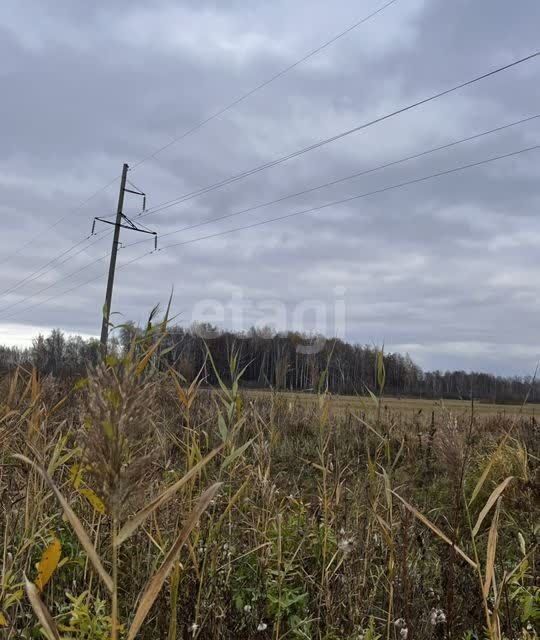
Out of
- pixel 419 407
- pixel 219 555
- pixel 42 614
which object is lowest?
pixel 219 555

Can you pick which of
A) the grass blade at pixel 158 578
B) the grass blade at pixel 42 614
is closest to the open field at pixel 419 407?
the grass blade at pixel 158 578

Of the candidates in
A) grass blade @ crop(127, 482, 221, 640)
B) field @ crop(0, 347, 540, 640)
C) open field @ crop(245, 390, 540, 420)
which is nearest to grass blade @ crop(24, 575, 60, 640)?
field @ crop(0, 347, 540, 640)

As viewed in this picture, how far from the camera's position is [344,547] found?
6.92 ft

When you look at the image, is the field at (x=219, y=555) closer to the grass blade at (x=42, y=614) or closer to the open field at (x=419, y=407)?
the grass blade at (x=42, y=614)

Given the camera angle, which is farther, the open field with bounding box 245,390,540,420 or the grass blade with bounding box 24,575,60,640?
the open field with bounding box 245,390,540,420

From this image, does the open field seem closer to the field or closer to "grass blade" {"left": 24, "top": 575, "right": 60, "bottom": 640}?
the field

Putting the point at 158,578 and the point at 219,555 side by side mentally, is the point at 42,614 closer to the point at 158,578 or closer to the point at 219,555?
the point at 158,578

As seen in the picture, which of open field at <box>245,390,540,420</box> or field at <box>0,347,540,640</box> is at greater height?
open field at <box>245,390,540,420</box>

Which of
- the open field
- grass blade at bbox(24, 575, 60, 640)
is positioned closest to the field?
→ grass blade at bbox(24, 575, 60, 640)

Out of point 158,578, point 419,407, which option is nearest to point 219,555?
point 158,578

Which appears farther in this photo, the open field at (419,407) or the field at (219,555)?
the open field at (419,407)

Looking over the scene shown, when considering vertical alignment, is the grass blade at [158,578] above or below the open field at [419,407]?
below

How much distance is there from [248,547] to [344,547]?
24.0 inches

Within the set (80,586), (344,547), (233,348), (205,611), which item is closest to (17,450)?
(80,586)
